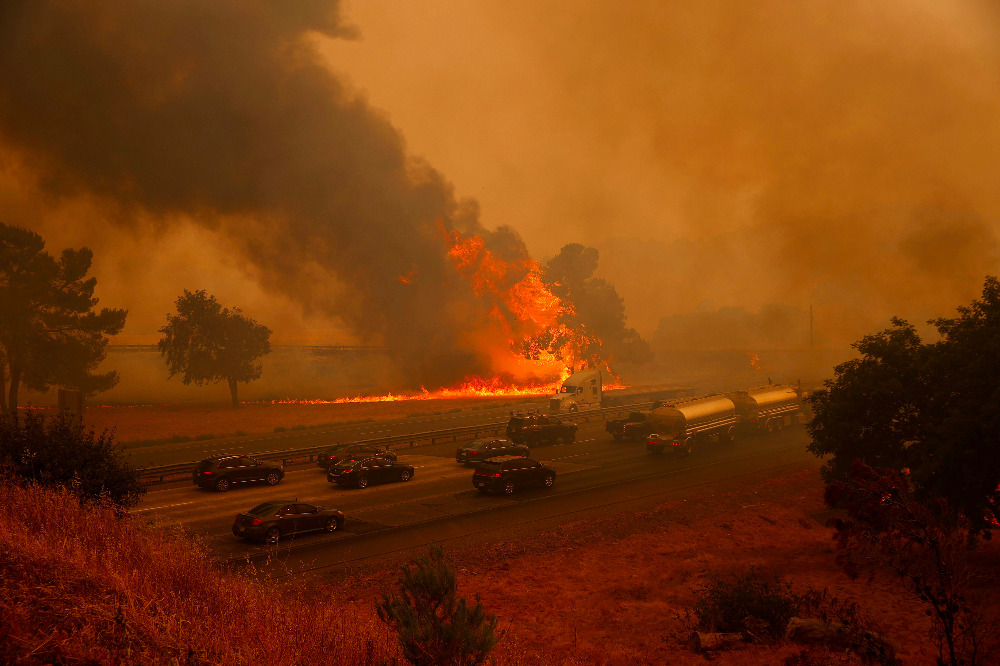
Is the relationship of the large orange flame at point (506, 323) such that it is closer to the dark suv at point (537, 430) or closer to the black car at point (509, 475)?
the dark suv at point (537, 430)

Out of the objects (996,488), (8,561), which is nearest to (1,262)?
(8,561)

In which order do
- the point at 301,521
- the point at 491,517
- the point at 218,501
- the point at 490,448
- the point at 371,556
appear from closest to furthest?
1. the point at 371,556
2. the point at 301,521
3. the point at 491,517
4. the point at 218,501
5. the point at 490,448

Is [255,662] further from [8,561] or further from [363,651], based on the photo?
[8,561]

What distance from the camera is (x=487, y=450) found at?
3222cm

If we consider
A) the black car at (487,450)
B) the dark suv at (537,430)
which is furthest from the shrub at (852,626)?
the dark suv at (537,430)

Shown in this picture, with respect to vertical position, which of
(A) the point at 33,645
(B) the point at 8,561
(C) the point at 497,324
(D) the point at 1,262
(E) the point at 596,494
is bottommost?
(E) the point at 596,494

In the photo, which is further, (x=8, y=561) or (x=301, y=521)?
(x=301, y=521)

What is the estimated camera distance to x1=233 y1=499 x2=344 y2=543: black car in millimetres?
18859

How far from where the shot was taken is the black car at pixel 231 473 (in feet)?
87.2

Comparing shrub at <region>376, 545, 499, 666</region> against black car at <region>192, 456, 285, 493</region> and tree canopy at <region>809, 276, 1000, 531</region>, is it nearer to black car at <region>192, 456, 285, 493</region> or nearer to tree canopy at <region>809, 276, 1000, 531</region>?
tree canopy at <region>809, 276, 1000, 531</region>

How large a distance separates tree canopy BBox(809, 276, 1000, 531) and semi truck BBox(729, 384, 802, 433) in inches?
762

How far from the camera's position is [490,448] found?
32406 mm

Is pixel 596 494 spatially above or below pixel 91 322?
below

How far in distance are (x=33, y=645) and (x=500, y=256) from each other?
7447 cm
